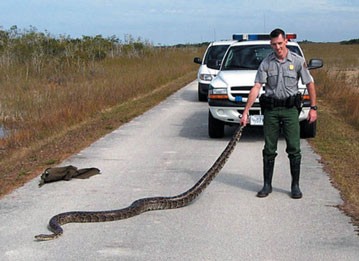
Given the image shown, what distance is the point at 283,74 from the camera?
21.8 ft

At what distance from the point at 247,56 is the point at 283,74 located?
17.4 ft

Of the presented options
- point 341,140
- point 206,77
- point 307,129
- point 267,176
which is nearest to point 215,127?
point 307,129

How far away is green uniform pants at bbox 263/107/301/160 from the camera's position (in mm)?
6754

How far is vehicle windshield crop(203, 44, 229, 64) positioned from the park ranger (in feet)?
42.2

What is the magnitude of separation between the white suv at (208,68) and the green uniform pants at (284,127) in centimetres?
1084

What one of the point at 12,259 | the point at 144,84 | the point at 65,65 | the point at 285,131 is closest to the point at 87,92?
the point at 144,84

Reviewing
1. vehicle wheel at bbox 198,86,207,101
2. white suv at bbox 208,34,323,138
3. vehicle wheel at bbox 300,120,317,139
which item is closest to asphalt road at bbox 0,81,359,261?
white suv at bbox 208,34,323,138

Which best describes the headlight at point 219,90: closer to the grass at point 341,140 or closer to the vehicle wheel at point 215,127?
the vehicle wheel at point 215,127

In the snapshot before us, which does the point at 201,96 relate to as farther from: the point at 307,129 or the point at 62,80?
the point at 307,129

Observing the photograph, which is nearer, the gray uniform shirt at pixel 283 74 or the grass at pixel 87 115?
the gray uniform shirt at pixel 283 74

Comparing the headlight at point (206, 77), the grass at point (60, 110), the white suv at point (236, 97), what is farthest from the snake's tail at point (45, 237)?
the headlight at point (206, 77)

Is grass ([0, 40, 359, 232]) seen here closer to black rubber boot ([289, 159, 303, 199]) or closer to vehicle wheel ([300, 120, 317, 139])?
vehicle wheel ([300, 120, 317, 139])

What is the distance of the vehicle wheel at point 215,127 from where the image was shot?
1105 cm

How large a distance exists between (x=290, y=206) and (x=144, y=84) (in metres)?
17.7
